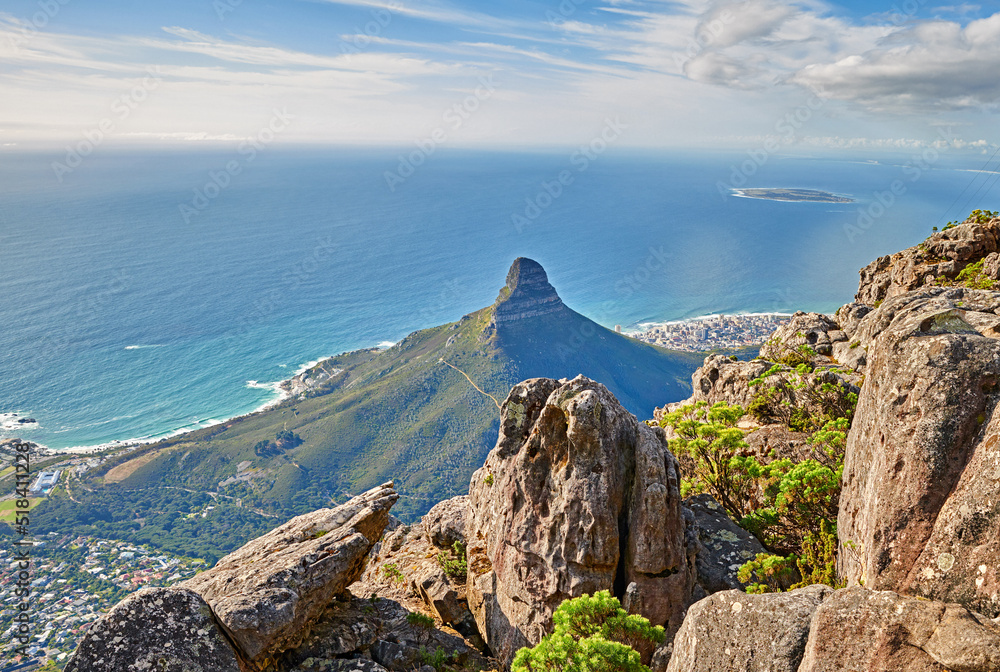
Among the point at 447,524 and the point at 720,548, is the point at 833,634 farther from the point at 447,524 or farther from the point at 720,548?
the point at 447,524

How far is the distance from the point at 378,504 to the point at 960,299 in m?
19.2

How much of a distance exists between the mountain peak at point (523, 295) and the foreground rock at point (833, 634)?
5033 inches

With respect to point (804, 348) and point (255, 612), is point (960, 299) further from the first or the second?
point (255, 612)

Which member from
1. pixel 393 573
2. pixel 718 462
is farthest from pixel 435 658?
pixel 718 462

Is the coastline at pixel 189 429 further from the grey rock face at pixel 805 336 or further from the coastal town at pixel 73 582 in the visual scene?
the grey rock face at pixel 805 336

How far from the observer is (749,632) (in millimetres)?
8477

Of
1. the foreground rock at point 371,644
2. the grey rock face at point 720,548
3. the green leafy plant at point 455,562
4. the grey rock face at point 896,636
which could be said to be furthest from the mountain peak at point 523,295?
the grey rock face at point 896,636

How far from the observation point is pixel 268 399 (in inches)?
5782

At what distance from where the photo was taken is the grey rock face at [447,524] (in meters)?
19.8

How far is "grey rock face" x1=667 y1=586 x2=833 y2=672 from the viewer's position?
8.17m

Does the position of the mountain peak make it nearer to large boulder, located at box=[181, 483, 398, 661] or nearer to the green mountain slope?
the green mountain slope

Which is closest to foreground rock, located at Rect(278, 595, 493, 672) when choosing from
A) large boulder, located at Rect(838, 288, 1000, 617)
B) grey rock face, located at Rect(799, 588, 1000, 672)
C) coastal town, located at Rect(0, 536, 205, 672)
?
grey rock face, located at Rect(799, 588, 1000, 672)

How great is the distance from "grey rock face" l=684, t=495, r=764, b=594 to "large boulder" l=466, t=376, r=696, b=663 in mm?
790

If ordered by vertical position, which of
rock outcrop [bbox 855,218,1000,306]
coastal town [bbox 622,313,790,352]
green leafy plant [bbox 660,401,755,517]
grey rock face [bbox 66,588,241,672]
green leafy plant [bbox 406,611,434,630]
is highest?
rock outcrop [bbox 855,218,1000,306]
